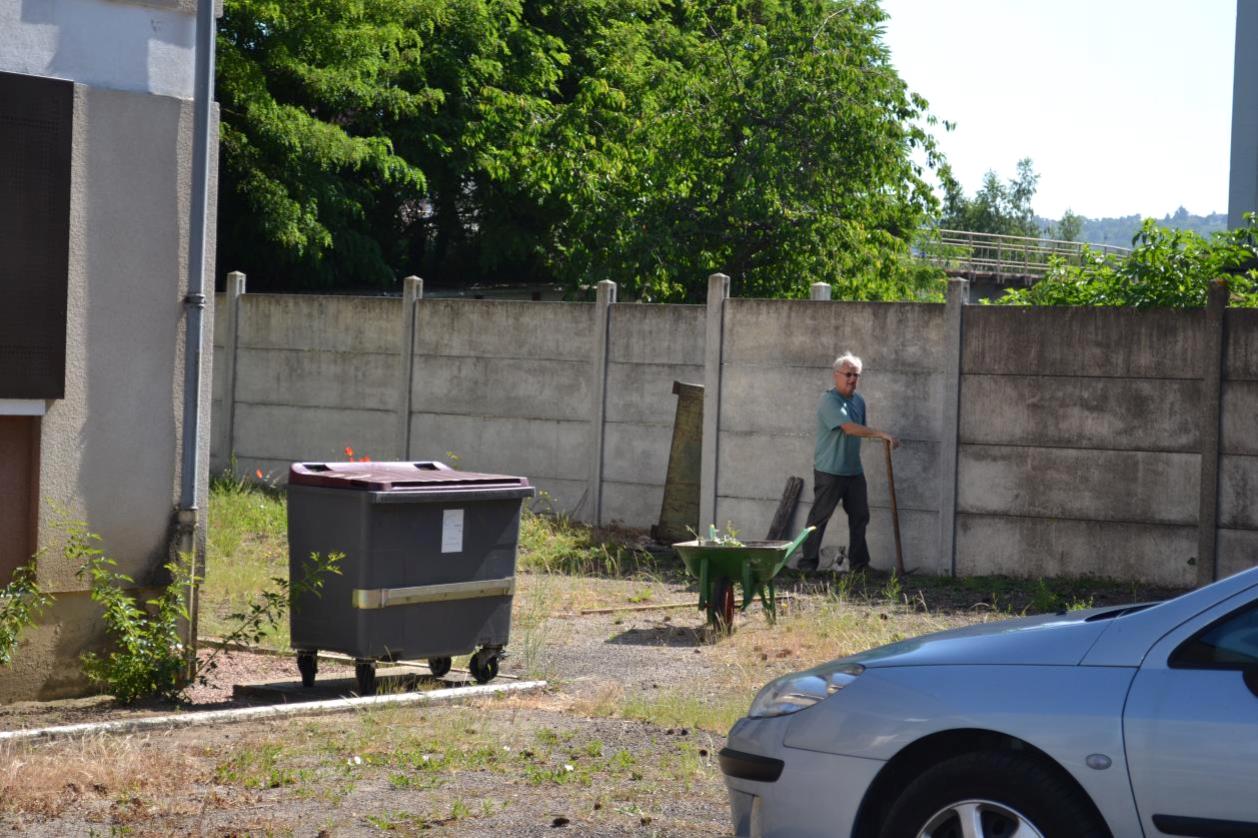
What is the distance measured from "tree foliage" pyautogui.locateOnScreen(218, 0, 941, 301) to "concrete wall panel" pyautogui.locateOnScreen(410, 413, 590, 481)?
5444mm

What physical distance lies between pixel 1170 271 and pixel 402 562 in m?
7.44

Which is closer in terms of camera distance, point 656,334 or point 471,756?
point 471,756

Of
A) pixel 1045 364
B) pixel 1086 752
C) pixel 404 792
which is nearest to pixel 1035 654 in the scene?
pixel 1086 752

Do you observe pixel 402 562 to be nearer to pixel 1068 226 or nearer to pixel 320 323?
pixel 320 323

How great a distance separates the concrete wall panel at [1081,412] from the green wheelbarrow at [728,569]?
9.21 feet

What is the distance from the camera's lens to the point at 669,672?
9289mm

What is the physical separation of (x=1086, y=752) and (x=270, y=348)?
1466cm

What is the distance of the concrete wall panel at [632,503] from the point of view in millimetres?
14906

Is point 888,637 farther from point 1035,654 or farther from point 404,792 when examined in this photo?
point 1035,654

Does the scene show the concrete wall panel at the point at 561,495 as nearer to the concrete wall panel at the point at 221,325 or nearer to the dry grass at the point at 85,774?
the concrete wall panel at the point at 221,325

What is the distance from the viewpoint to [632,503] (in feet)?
49.4

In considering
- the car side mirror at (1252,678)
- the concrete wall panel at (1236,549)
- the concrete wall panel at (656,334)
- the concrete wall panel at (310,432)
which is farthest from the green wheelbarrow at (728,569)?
the concrete wall panel at (310,432)

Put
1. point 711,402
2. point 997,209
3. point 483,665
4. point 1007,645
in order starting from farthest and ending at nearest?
point 997,209
point 711,402
point 483,665
point 1007,645

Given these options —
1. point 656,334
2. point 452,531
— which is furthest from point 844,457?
point 452,531
